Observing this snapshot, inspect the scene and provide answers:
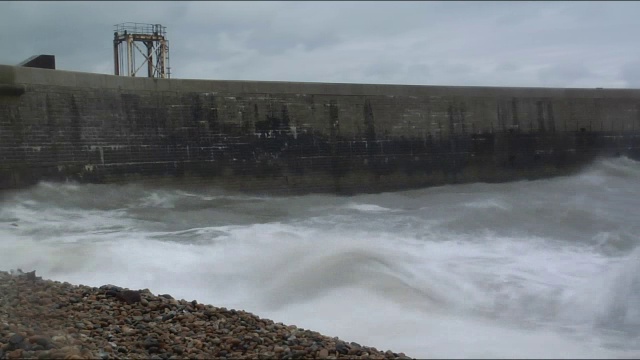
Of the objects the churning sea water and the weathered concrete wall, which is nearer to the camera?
the churning sea water

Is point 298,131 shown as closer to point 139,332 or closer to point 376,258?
point 376,258

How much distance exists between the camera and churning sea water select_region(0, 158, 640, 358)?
4.75 metres

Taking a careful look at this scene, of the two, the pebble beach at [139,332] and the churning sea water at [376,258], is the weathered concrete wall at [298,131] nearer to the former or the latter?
the churning sea water at [376,258]

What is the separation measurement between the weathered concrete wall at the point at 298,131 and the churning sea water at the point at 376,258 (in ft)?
2.03

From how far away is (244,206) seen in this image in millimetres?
13055

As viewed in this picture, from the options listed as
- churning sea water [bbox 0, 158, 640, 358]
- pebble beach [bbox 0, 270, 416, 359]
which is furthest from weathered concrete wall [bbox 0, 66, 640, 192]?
pebble beach [bbox 0, 270, 416, 359]

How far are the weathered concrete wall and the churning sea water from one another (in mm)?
620

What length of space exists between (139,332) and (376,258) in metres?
3.45

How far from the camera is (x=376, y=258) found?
706 cm

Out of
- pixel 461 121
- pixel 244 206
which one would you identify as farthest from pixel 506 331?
pixel 461 121

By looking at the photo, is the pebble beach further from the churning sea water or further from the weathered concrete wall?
the weathered concrete wall

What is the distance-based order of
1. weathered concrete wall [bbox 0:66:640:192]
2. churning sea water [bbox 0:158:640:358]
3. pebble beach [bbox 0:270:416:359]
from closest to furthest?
pebble beach [bbox 0:270:416:359], churning sea water [bbox 0:158:640:358], weathered concrete wall [bbox 0:66:640:192]

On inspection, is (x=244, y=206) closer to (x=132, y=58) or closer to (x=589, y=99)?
(x=132, y=58)

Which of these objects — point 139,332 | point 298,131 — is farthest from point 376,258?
point 298,131
